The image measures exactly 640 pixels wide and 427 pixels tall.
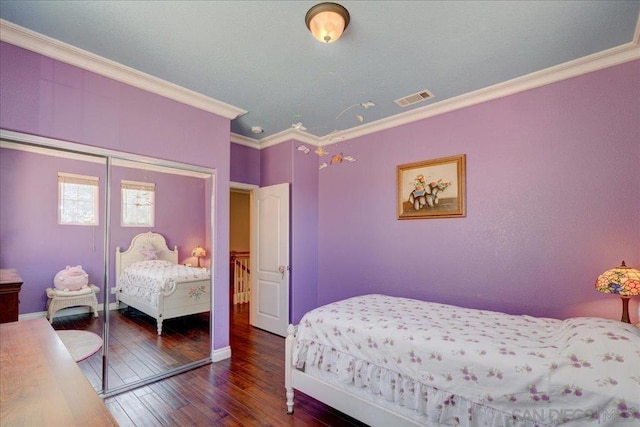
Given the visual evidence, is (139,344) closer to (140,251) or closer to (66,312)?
(66,312)

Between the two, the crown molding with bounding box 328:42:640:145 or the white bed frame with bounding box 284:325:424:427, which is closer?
the white bed frame with bounding box 284:325:424:427

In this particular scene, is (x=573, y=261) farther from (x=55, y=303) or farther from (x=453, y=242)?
(x=55, y=303)

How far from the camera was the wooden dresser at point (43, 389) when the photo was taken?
2.50 feet

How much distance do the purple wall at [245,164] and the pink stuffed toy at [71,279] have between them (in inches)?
85.3

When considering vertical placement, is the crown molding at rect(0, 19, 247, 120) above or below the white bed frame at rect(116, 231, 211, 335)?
above

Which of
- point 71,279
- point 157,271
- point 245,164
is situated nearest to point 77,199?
point 71,279

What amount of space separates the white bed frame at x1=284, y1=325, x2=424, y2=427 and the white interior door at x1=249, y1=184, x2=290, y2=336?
1.66 meters

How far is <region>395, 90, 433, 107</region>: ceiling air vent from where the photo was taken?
3051 mm

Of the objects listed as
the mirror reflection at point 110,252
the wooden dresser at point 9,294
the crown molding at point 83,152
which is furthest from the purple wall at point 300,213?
the wooden dresser at point 9,294

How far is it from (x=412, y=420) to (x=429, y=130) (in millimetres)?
2764

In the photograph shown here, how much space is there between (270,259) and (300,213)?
2.58ft

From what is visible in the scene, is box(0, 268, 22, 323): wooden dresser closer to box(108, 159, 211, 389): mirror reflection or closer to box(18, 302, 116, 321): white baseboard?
box(18, 302, 116, 321): white baseboard

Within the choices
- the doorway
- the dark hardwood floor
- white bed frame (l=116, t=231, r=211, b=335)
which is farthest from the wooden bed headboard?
the doorway

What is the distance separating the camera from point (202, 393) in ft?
8.63
